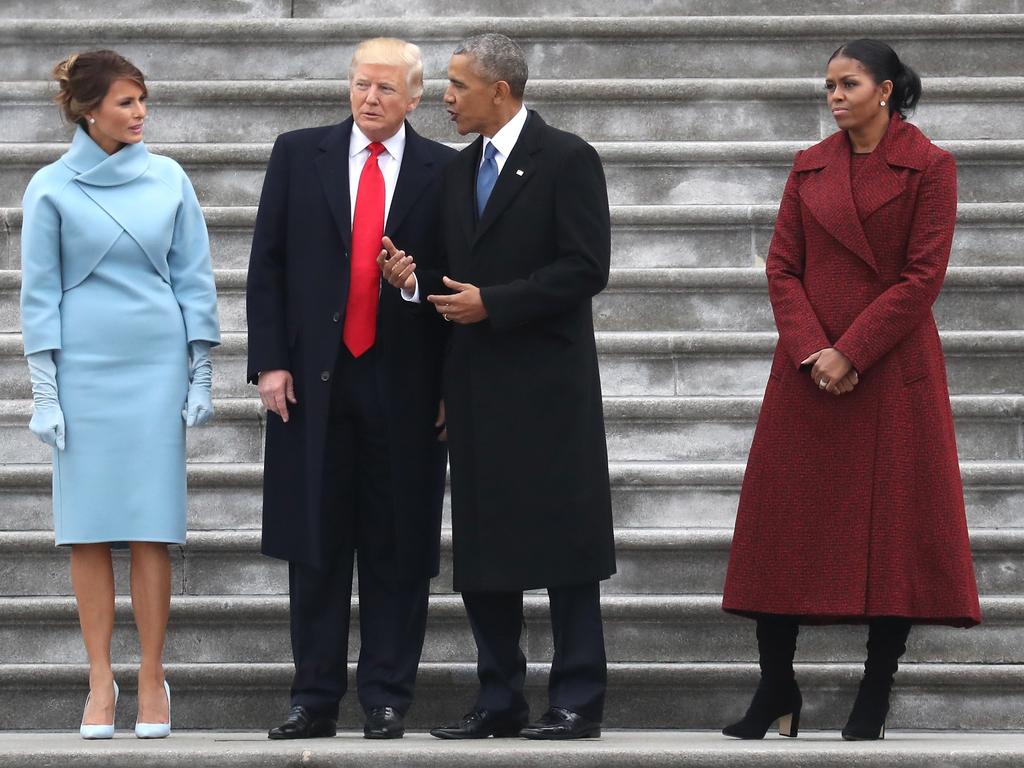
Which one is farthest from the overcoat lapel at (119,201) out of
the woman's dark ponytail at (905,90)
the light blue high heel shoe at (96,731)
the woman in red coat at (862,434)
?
the woman's dark ponytail at (905,90)

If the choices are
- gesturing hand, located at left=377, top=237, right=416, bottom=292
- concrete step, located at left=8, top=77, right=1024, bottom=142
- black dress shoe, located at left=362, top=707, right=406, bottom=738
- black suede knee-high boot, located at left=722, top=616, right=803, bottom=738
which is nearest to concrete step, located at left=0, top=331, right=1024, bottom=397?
concrete step, located at left=8, top=77, right=1024, bottom=142

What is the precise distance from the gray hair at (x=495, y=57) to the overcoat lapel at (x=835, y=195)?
0.76 meters

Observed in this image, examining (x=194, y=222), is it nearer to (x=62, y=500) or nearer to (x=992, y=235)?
(x=62, y=500)

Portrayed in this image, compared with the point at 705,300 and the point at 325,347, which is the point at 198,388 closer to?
the point at 325,347

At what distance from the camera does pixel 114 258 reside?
456 centimetres

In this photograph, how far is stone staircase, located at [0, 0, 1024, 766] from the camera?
4906 millimetres

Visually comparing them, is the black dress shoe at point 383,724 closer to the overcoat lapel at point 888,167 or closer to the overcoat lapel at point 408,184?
the overcoat lapel at point 408,184

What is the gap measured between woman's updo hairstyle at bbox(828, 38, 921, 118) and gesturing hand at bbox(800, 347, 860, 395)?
662mm

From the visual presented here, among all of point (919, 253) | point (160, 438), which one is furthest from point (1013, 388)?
point (160, 438)

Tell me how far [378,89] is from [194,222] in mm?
605

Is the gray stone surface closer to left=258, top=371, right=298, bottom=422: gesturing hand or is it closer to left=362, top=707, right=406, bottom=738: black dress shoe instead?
left=362, top=707, right=406, bottom=738: black dress shoe

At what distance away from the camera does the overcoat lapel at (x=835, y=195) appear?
4.44 metres

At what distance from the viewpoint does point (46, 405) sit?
4.49m

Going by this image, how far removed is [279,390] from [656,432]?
5.04 ft
